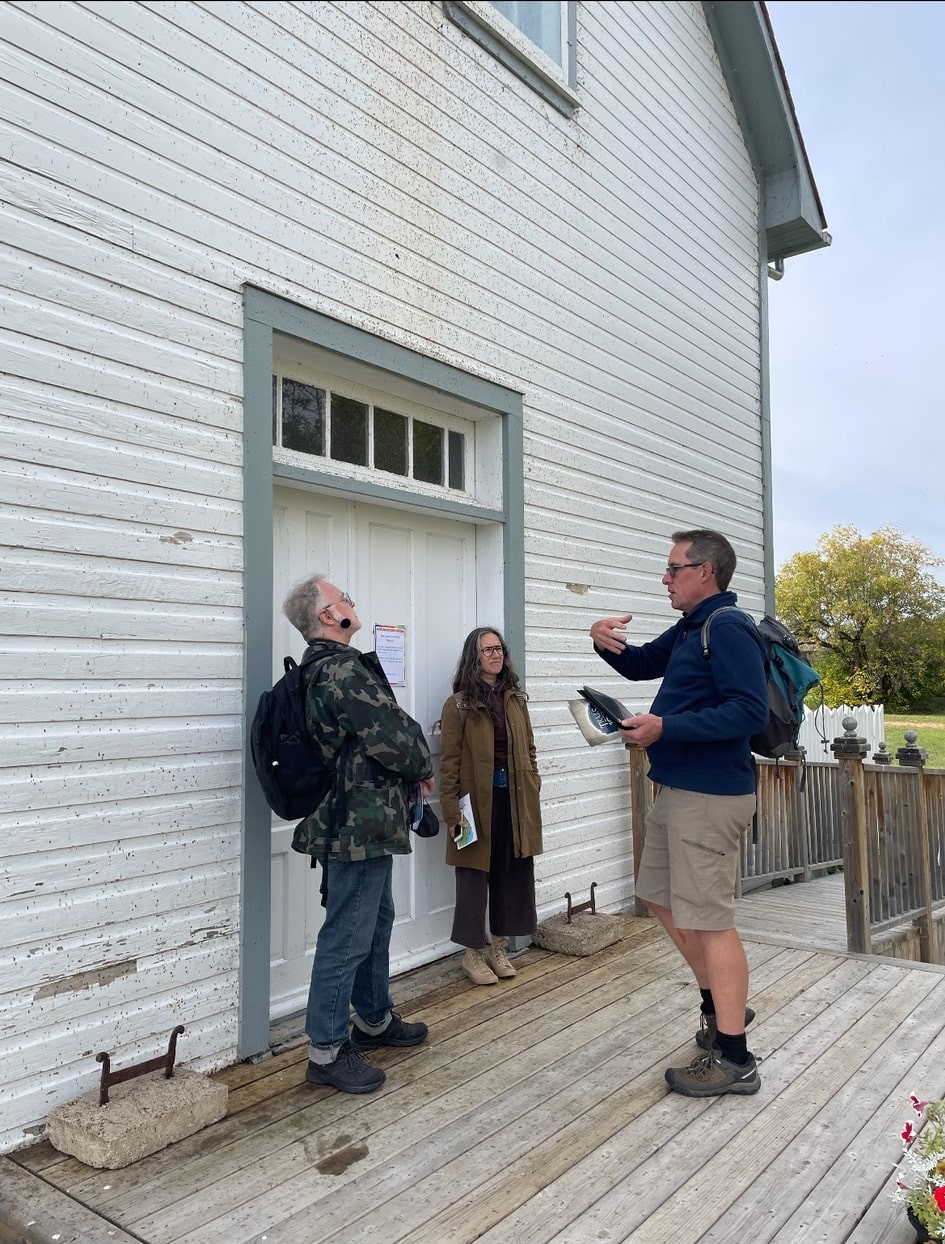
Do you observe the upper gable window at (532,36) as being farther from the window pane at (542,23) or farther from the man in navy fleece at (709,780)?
the man in navy fleece at (709,780)

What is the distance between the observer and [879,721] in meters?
12.3

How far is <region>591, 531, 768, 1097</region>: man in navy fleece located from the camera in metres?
2.91

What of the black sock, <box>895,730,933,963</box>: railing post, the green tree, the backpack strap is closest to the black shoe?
the black sock

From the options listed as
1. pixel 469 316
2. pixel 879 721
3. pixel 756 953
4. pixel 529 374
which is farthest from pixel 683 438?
pixel 879 721

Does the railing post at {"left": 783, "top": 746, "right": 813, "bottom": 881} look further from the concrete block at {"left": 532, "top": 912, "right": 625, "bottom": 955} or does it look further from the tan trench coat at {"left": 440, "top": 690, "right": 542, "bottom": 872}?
the tan trench coat at {"left": 440, "top": 690, "right": 542, "bottom": 872}

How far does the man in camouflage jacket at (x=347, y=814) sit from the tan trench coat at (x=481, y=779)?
0.99m

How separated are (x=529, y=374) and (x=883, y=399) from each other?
48232 mm

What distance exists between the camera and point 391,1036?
3.35 meters

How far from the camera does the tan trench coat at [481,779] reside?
159 inches

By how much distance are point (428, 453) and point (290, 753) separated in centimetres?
Answer: 198

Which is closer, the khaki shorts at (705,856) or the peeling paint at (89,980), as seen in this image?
the peeling paint at (89,980)

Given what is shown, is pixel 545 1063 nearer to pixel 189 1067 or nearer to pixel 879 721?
pixel 189 1067

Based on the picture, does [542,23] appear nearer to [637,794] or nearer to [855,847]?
[637,794]

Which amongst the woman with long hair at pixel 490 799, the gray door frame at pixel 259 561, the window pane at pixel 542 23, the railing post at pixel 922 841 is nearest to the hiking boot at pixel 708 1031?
the woman with long hair at pixel 490 799
